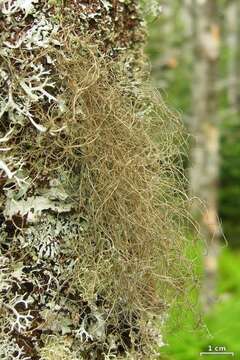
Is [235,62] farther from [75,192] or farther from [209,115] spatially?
[75,192]

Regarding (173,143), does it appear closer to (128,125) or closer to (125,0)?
(128,125)

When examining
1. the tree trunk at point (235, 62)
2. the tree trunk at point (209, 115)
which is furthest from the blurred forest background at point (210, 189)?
the tree trunk at point (235, 62)

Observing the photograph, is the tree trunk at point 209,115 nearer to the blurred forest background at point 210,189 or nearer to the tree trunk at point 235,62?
the blurred forest background at point 210,189

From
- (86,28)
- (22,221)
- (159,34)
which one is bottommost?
(159,34)

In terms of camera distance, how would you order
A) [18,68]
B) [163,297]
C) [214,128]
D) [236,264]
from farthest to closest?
1. [236,264]
2. [214,128]
3. [163,297]
4. [18,68]

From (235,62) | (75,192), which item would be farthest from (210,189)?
(235,62)

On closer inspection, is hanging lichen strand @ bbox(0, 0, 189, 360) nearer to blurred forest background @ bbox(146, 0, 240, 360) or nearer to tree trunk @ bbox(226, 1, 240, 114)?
blurred forest background @ bbox(146, 0, 240, 360)

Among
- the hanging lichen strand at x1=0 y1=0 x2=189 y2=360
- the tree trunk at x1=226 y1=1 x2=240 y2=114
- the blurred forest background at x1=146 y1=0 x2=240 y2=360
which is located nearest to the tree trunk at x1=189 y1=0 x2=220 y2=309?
the blurred forest background at x1=146 y1=0 x2=240 y2=360

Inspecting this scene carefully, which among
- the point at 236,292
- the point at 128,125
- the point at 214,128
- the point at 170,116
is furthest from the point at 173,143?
the point at 236,292
